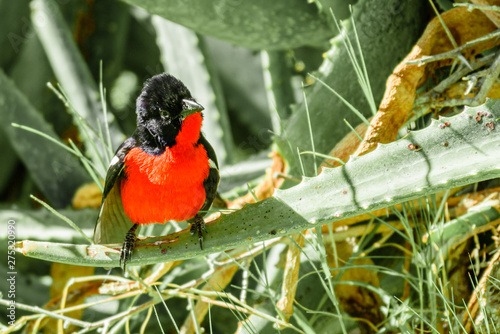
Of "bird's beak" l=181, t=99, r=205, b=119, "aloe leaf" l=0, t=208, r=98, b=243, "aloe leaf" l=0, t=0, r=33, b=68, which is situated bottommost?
"aloe leaf" l=0, t=208, r=98, b=243

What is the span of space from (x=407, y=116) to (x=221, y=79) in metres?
1.18

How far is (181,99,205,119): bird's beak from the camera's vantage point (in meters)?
0.79

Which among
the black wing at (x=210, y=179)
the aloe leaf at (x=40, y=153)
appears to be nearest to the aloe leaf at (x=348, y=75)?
the black wing at (x=210, y=179)

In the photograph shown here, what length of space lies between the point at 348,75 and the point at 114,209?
17.9 inches

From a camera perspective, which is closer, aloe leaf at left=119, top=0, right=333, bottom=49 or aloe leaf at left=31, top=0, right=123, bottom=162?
aloe leaf at left=119, top=0, right=333, bottom=49

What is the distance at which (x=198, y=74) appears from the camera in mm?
1625

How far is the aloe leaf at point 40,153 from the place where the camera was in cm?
148

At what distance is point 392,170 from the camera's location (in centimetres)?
70

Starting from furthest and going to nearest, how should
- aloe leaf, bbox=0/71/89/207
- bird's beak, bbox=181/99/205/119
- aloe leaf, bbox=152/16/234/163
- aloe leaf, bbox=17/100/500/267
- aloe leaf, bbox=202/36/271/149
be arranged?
aloe leaf, bbox=202/36/271/149 < aloe leaf, bbox=152/16/234/163 < aloe leaf, bbox=0/71/89/207 < bird's beak, bbox=181/99/205/119 < aloe leaf, bbox=17/100/500/267

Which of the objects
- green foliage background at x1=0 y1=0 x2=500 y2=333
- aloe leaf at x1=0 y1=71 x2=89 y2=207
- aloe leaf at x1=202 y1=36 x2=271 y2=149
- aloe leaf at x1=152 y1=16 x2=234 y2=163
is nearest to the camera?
green foliage background at x1=0 y1=0 x2=500 y2=333

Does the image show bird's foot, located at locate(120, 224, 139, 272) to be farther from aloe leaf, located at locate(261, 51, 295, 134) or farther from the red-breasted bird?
aloe leaf, located at locate(261, 51, 295, 134)

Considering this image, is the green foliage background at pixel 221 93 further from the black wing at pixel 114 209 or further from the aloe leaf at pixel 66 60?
the black wing at pixel 114 209

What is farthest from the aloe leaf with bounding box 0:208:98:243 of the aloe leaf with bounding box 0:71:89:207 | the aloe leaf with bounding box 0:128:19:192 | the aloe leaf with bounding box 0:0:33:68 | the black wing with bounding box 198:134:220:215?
the aloe leaf with bounding box 0:0:33:68

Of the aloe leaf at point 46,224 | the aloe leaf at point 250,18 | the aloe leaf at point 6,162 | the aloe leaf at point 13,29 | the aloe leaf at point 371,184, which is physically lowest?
the aloe leaf at point 46,224
